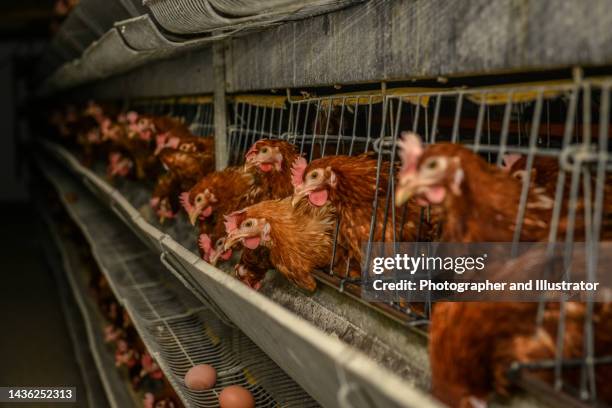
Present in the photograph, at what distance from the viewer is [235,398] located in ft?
6.00

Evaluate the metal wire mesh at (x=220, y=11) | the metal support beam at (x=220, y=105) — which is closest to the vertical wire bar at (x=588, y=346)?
the metal wire mesh at (x=220, y=11)

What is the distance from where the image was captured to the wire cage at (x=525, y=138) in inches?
34.2

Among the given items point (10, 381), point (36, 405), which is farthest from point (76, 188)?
point (36, 405)

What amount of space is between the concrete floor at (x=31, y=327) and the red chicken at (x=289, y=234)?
2325 mm

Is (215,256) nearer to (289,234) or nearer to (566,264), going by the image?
(289,234)

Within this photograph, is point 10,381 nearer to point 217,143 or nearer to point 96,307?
point 96,307

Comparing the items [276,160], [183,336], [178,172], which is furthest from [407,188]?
[178,172]

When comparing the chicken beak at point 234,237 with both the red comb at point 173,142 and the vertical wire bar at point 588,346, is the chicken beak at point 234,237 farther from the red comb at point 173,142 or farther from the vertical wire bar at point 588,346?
the red comb at point 173,142

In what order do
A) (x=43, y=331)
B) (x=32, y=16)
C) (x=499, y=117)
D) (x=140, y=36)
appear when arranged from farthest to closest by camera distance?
(x=32, y=16) → (x=43, y=331) → (x=499, y=117) → (x=140, y=36)

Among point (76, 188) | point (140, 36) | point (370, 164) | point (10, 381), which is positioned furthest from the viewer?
point (76, 188)

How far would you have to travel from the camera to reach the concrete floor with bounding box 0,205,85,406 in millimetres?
3986

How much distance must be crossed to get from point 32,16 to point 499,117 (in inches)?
274

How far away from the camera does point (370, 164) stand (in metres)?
1.55

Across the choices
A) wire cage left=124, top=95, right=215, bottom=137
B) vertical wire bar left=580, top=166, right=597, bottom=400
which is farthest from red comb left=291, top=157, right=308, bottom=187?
wire cage left=124, top=95, right=215, bottom=137
